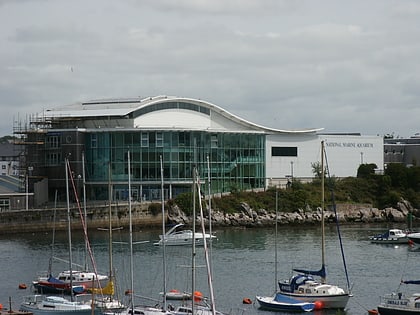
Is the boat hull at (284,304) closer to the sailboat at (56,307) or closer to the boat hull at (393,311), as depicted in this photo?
the boat hull at (393,311)

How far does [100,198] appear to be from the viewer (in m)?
110

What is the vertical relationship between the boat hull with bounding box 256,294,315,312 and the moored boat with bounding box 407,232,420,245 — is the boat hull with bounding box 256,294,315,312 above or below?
below

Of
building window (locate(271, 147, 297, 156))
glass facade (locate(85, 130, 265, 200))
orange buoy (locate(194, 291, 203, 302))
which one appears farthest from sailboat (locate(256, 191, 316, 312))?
building window (locate(271, 147, 297, 156))

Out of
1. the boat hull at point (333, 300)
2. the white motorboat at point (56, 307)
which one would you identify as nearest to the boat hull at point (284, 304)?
the boat hull at point (333, 300)

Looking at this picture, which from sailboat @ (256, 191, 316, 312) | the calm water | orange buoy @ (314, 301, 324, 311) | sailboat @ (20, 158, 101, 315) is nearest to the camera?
sailboat @ (20, 158, 101, 315)

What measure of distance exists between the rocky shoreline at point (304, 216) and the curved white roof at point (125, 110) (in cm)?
1304

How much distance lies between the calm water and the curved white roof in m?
17.5

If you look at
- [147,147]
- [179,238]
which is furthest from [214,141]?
[179,238]

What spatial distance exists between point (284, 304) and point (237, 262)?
20.9 meters

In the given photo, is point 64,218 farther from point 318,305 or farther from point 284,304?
point 318,305

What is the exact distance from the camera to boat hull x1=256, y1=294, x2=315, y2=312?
54.0m

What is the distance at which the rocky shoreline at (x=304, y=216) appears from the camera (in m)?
105

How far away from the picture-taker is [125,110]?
11175 cm

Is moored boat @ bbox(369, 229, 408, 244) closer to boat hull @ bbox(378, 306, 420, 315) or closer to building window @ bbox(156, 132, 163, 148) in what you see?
building window @ bbox(156, 132, 163, 148)
